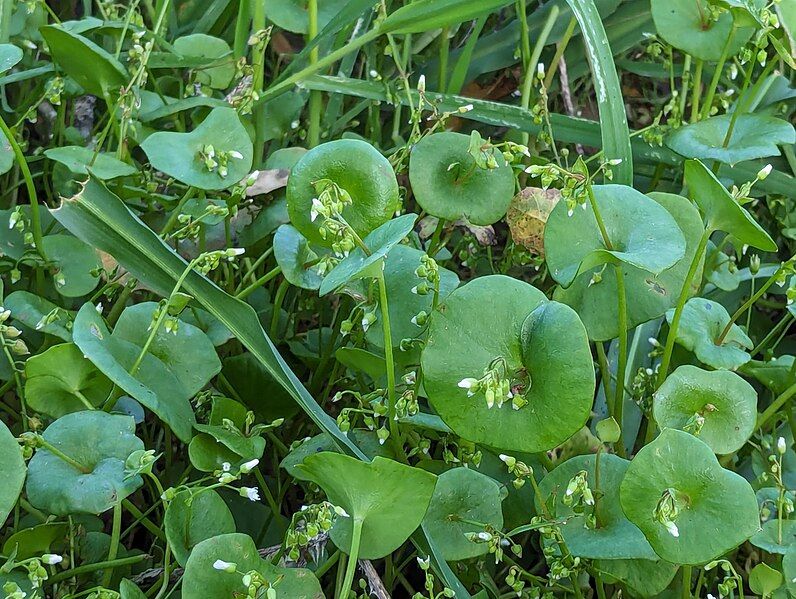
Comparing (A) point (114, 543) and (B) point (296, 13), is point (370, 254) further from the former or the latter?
(B) point (296, 13)

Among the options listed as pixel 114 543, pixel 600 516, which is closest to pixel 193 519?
pixel 114 543

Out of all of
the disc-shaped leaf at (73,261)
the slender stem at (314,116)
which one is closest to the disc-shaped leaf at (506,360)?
the disc-shaped leaf at (73,261)

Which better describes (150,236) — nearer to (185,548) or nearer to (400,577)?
(185,548)

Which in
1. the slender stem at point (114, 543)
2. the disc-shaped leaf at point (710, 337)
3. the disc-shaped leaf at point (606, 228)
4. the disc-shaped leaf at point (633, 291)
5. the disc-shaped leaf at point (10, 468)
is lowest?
the slender stem at point (114, 543)

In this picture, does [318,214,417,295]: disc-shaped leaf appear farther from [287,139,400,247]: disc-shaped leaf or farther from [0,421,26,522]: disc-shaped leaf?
[0,421,26,522]: disc-shaped leaf

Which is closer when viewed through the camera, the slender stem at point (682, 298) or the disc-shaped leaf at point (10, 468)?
the disc-shaped leaf at point (10, 468)

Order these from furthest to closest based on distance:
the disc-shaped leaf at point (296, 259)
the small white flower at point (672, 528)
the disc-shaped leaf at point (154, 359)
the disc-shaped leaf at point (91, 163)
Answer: the disc-shaped leaf at point (91, 163) < the disc-shaped leaf at point (296, 259) < the disc-shaped leaf at point (154, 359) < the small white flower at point (672, 528)

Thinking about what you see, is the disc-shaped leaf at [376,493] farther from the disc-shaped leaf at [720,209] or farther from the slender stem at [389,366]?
the disc-shaped leaf at [720,209]
